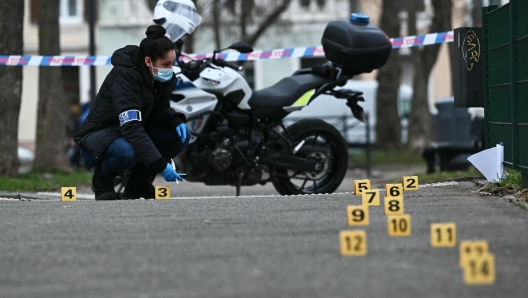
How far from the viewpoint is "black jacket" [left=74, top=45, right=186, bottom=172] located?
26.5ft

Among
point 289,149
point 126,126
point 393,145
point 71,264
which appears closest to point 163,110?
point 126,126

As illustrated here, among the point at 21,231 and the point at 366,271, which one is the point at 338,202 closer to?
the point at 21,231

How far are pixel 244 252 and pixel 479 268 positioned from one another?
1.35m

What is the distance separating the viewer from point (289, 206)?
717 centimetres

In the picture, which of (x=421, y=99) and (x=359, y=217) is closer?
(x=359, y=217)

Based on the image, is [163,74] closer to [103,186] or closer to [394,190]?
[103,186]

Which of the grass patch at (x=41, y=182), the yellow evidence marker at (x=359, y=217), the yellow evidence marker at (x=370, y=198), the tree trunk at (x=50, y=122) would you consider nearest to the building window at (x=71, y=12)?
the tree trunk at (x=50, y=122)

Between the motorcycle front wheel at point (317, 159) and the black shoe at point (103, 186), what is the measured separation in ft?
5.99

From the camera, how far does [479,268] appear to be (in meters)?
4.27

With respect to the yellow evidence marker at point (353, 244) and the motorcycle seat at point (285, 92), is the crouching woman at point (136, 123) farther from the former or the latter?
the yellow evidence marker at point (353, 244)

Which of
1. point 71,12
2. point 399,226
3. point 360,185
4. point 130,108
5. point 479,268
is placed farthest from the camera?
point 71,12

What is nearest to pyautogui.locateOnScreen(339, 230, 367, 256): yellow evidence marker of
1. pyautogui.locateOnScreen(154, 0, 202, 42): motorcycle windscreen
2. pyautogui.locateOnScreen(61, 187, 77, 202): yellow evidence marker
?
pyautogui.locateOnScreen(61, 187, 77, 202): yellow evidence marker

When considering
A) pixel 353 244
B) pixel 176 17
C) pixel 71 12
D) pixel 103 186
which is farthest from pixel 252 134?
pixel 71 12

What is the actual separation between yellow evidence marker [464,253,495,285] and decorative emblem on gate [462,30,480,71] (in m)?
5.02
